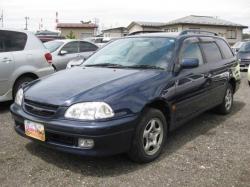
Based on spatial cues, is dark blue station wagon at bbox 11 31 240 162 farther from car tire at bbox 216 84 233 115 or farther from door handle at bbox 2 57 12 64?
door handle at bbox 2 57 12 64

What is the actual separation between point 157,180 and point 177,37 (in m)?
2.25

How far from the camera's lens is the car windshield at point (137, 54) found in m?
4.70

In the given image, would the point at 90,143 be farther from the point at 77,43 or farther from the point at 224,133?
the point at 77,43

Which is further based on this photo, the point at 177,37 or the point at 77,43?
the point at 77,43

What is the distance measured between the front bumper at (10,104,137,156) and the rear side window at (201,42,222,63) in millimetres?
2422

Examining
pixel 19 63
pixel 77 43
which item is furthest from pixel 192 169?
pixel 77 43

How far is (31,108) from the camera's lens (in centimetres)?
401

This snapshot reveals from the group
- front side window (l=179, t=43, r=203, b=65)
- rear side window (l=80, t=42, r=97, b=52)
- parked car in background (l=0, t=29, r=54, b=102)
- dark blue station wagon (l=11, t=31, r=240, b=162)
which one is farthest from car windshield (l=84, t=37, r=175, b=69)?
rear side window (l=80, t=42, r=97, b=52)

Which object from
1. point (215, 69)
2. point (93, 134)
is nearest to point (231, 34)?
point (215, 69)

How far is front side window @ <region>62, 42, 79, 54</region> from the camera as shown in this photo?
38.4 ft

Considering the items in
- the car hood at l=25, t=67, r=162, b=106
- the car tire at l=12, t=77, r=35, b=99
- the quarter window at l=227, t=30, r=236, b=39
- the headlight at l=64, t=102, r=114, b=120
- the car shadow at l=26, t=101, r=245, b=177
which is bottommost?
the quarter window at l=227, t=30, r=236, b=39

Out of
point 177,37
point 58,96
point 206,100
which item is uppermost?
point 177,37

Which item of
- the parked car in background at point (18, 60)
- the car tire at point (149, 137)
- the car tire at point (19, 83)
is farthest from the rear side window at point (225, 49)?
the car tire at point (19, 83)

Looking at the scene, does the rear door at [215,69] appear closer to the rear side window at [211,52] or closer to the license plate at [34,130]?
the rear side window at [211,52]
